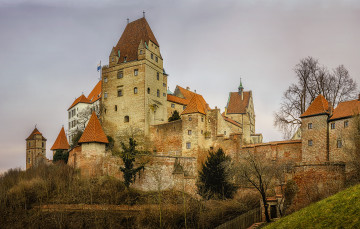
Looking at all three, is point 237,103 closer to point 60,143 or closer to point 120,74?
point 120,74

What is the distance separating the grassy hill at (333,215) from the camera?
15.2 metres

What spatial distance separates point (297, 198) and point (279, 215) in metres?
1.84

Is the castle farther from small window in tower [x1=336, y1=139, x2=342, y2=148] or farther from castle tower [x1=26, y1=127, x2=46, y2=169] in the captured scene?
castle tower [x1=26, y1=127, x2=46, y2=169]

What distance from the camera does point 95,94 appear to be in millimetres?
57000

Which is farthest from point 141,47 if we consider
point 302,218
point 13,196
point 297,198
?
point 302,218

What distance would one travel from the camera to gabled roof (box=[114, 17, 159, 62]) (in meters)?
49.5

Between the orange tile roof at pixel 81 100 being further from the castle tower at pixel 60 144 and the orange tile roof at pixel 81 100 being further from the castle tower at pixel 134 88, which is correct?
the castle tower at pixel 134 88

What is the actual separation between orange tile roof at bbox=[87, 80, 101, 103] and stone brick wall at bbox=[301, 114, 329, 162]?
1150 inches

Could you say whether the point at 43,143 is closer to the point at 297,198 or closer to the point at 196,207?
the point at 196,207

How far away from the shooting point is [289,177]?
30156 millimetres

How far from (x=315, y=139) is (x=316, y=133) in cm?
51

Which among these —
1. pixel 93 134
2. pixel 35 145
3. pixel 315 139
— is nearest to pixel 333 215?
pixel 315 139

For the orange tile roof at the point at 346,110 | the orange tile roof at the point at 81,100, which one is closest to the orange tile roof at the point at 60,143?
the orange tile roof at the point at 81,100

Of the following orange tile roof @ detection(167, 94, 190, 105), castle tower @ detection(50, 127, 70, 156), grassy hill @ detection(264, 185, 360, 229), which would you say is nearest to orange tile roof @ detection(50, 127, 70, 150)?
castle tower @ detection(50, 127, 70, 156)
